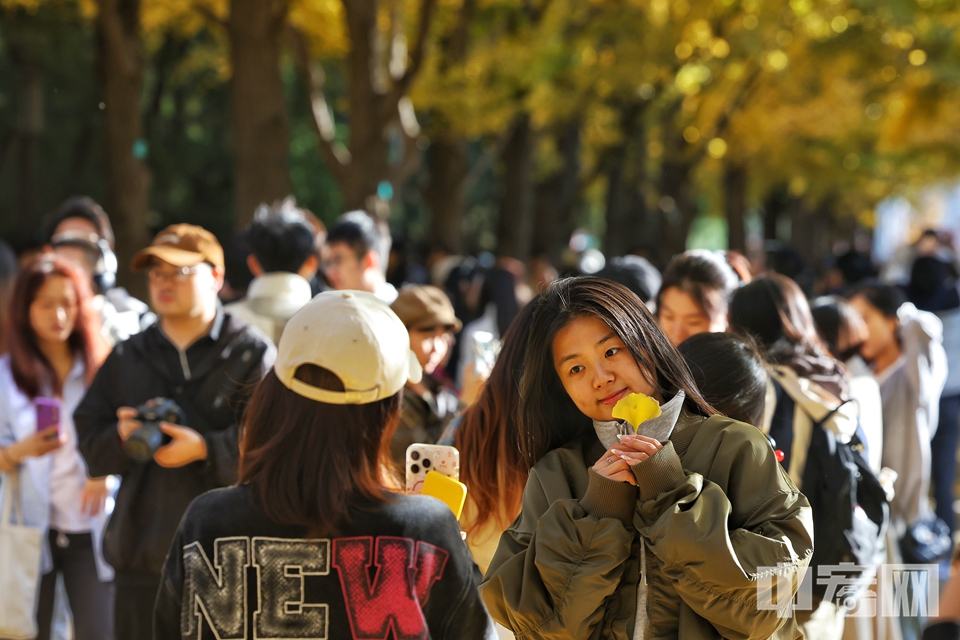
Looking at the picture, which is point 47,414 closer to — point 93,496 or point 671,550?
point 93,496

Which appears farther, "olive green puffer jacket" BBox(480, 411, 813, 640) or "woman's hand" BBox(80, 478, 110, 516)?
"woman's hand" BBox(80, 478, 110, 516)

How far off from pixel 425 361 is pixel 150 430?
4.30ft

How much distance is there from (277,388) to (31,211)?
21.2 metres

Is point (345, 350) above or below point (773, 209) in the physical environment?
below

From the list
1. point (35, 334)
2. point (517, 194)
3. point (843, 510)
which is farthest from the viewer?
point (517, 194)

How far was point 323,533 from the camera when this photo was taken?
2570 millimetres

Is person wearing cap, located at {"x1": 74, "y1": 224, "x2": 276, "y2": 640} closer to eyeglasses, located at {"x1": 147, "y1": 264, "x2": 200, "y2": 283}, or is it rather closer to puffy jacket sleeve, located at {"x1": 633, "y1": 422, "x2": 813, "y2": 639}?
eyeglasses, located at {"x1": 147, "y1": 264, "x2": 200, "y2": 283}

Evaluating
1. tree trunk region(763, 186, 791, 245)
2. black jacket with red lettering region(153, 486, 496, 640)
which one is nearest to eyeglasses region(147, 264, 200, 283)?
black jacket with red lettering region(153, 486, 496, 640)

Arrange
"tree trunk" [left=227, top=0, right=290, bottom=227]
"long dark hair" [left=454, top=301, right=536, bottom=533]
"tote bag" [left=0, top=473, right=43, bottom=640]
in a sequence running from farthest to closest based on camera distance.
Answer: "tree trunk" [left=227, top=0, right=290, bottom=227] → "tote bag" [left=0, top=473, right=43, bottom=640] → "long dark hair" [left=454, top=301, right=536, bottom=533]

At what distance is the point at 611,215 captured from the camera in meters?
22.1

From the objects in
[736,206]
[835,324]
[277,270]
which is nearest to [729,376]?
[835,324]

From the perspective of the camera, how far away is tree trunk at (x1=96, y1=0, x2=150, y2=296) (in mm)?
12031

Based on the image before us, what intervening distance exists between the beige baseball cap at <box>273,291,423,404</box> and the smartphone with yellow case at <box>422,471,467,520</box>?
377 millimetres

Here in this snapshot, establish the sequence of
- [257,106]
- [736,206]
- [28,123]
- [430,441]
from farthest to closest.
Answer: [736,206] < [28,123] < [257,106] < [430,441]
